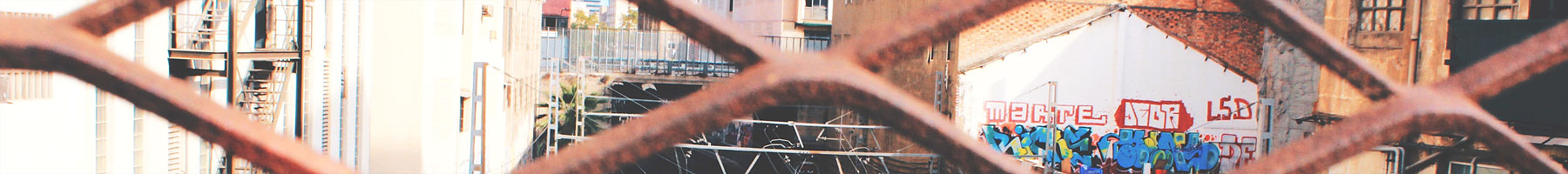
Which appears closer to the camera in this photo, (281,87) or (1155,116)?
(281,87)

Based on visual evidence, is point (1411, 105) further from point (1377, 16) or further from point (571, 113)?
point (571, 113)

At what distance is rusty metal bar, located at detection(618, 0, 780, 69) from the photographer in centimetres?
59

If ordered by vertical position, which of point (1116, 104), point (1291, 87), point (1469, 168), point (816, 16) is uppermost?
point (816, 16)

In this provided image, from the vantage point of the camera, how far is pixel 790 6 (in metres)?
14.8

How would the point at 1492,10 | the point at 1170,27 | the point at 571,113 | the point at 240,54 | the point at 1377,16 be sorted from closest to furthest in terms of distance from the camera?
the point at 240,54 → the point at 1492,10 → the point at 1377,16 → the point at 1170,27 → the point at 571,113

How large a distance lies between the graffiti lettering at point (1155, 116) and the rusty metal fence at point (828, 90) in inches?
407

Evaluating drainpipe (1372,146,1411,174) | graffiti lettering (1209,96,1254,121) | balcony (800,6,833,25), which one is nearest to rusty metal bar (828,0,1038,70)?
drainpipe (1372,146,1411,174)

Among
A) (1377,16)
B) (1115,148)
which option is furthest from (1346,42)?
(1115,148)

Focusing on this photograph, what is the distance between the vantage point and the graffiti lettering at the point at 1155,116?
10664 mm

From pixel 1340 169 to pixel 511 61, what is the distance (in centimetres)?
745

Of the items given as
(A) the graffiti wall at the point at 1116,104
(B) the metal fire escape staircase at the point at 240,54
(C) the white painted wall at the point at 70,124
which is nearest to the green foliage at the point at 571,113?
(A) the graffiti wall at the point at 1116,104

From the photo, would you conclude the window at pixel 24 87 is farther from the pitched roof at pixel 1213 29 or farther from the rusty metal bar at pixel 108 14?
the pitched roof at pixel 1213 29

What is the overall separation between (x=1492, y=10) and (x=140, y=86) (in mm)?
8136

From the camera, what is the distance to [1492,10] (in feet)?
23.4
